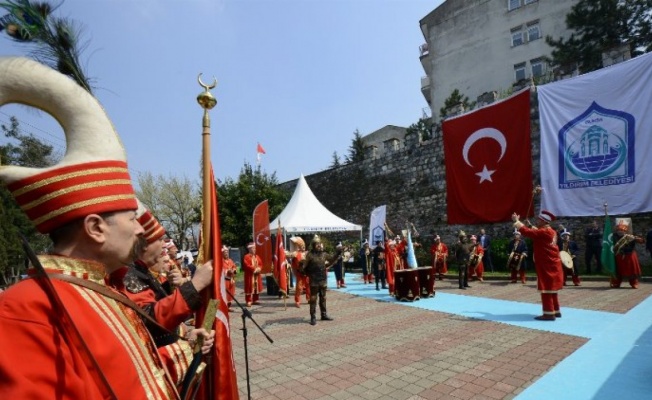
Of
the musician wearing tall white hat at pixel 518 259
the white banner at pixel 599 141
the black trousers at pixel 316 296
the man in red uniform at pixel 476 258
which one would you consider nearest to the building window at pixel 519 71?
the white banner at pixel 599 141

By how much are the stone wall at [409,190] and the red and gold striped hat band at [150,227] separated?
616 inches

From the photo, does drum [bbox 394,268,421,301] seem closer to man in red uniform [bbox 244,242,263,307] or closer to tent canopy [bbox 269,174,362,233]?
man in red uniform [bbox 244,242,263,307]

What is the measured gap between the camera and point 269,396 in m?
4.34

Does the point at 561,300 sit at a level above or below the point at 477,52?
below

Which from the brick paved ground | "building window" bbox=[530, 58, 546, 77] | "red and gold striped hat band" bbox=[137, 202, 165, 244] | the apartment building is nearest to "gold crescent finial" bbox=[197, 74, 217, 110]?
"red and gold striped hat band" bbox=[137, 202, 165, 244]

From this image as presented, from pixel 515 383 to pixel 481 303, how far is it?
5.60m

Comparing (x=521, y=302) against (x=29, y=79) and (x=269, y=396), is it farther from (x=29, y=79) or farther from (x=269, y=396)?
(x=29, y=79)

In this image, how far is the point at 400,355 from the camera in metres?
5.61

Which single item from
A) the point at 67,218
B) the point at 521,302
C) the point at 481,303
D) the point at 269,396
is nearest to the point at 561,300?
the point at 521,302

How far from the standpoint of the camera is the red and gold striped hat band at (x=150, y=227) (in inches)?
97.2

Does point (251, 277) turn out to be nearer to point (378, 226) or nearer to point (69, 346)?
point (378, 226)

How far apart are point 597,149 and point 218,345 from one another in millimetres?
13966

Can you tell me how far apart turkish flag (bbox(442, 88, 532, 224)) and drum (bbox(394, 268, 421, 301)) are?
658 cm

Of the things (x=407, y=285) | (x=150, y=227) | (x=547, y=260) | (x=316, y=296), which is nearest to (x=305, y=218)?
(x=407, y=285)
